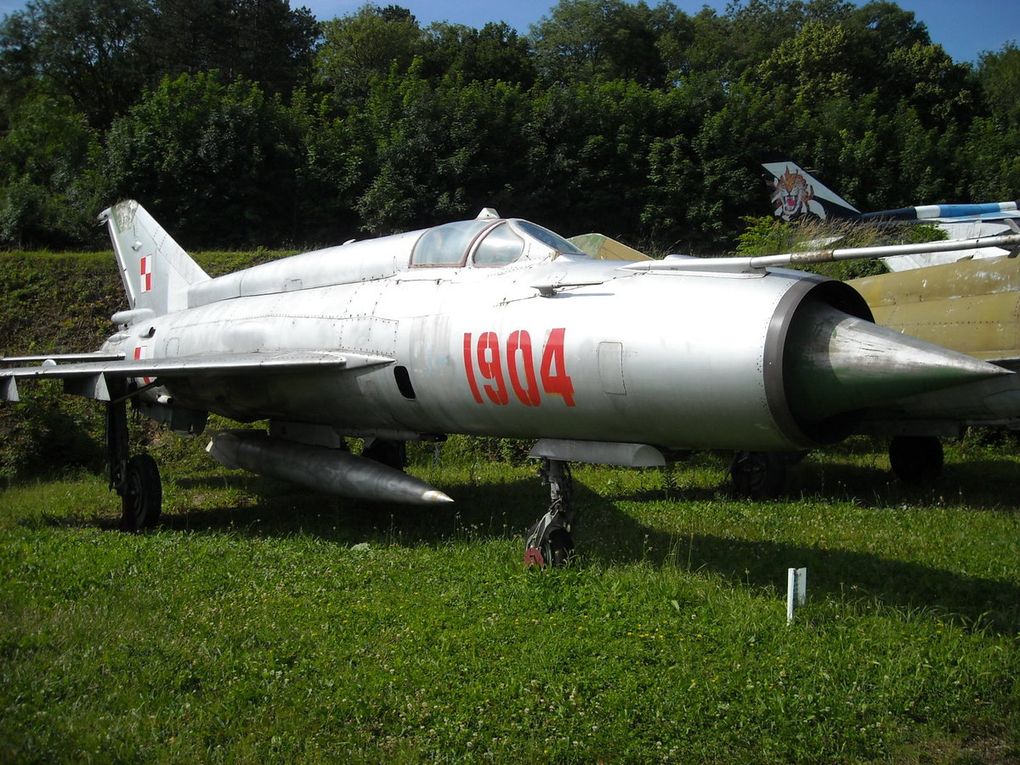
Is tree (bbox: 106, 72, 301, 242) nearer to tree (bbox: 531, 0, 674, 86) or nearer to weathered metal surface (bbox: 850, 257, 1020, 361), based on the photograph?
weathered metal surface (bbox: 850, 257, 1020, 361)

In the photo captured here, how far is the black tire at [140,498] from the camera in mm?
9414

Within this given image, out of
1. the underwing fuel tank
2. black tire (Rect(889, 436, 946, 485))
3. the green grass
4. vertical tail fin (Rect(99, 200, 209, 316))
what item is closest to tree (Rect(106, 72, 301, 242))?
vertical tail fin (Rect(99, 200, 209, 316))

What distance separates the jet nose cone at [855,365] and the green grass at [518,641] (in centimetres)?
149

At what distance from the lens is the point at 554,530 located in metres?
6.84

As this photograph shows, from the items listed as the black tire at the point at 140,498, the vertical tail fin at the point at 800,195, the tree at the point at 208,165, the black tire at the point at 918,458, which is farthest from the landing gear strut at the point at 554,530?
the tree at the point at 208,165

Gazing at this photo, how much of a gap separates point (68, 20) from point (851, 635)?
42.0 metres

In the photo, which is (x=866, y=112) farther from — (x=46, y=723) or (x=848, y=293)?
(x=46, y=723)

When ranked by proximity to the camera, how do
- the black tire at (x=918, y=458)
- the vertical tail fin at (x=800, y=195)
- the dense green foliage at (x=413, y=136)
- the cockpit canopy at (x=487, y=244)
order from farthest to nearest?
the dense green foliage at (x=413, y=136)
the vertical tail fin at (x=800, y=195)
the black tire at (x=918, y=458)
the cockpit canopy at (x=487, y=244)

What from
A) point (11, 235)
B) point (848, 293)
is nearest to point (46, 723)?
point (848, 293)

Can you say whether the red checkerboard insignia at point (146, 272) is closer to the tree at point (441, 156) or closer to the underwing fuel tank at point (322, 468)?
the underwing fuel tank at point (322, 468)

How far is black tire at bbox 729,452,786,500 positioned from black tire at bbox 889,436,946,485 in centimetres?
187

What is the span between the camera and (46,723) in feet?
14.1

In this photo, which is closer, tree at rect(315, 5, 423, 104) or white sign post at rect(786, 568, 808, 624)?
white sign post at rect(786, 568, 808, 624)

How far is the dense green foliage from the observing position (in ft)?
80.4
